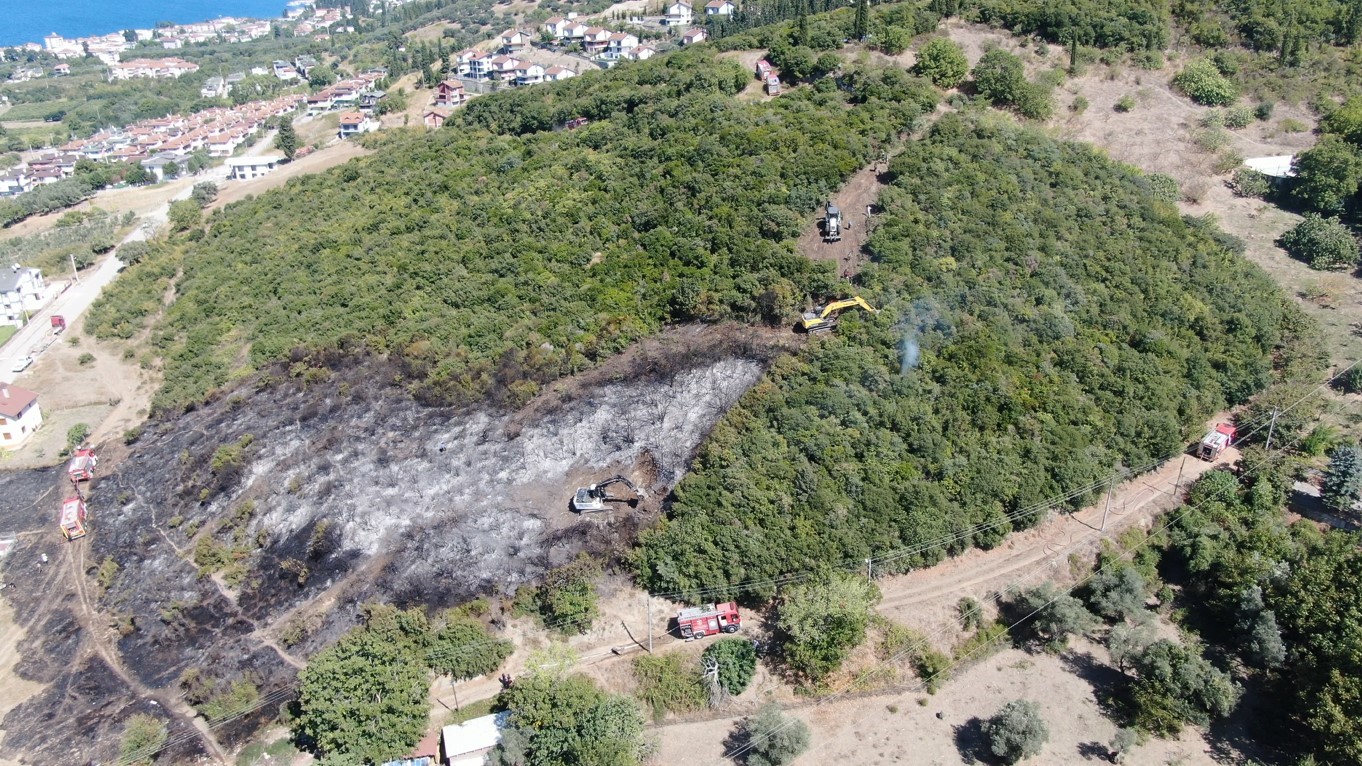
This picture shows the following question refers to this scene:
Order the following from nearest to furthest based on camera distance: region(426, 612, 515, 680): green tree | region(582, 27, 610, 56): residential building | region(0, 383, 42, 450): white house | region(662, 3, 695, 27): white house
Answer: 1. region(426, 612, 515, 680): green tree
2. region(0, 383, 42, 450): white house
3. region(582, 27, 610, 56): residential building
4. region(662, 3, 695, 27): white house

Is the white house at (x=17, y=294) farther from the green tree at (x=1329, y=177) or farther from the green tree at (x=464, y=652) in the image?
the green tree at (x=1329, y=177)

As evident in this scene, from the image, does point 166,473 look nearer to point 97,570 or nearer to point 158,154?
point 97,570

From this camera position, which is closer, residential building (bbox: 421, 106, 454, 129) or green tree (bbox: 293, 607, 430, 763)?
green tree (bbox: 293, 607, 430, 763)

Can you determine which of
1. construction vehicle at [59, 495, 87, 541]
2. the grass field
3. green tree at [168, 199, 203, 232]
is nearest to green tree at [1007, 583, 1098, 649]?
construction vehicle at [59, 495, 87, 541]

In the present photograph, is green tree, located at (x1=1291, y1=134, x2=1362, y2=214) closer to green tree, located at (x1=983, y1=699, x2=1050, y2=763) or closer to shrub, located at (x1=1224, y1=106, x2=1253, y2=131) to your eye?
shrub, located at (x1=1224, y1=106, x2=1253, y2=131)

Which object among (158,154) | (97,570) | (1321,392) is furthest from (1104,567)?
(158,154)

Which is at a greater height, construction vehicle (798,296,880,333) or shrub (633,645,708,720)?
construction vehicle (798,296,880,333)

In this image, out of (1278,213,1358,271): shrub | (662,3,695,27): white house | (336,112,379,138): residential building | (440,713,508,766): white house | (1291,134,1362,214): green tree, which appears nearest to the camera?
(440,713,508,766): white house

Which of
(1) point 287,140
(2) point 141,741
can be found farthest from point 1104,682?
(1) point 287,140
